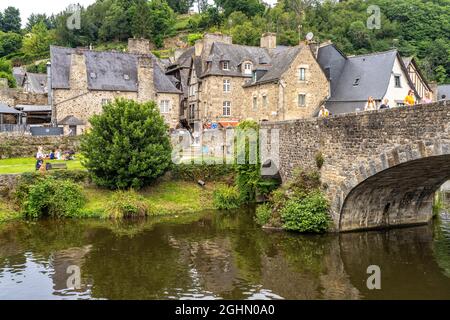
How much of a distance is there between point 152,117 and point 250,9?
68197mm

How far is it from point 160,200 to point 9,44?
8558 centimetres

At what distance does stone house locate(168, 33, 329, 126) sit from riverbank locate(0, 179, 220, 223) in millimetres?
11195

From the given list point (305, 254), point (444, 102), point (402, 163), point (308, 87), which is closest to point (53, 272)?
point (305, 254)

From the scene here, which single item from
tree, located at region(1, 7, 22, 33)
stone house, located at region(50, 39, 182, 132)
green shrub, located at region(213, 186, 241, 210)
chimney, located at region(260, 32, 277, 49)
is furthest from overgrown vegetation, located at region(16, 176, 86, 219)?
tree, located at region(1, 7, 22, 33)

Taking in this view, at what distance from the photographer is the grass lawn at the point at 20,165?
1006 inches

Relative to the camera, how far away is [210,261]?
53.1ft

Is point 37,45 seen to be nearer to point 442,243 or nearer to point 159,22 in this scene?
point 159,22

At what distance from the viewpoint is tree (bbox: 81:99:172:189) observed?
24.2m

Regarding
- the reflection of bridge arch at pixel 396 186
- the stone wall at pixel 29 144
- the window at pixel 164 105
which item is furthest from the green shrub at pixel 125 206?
the window at pixel 164 105

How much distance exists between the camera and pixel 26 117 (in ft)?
141

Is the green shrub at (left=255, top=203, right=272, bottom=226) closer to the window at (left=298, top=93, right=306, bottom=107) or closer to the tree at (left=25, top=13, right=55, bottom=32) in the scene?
the window at (left=298, top=93, right=306, bottom=107)

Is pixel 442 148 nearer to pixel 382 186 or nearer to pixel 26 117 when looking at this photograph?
pixel 382 186

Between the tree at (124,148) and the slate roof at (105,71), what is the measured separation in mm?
15962

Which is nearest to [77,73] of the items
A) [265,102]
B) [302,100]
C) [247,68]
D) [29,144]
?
[29,144]
